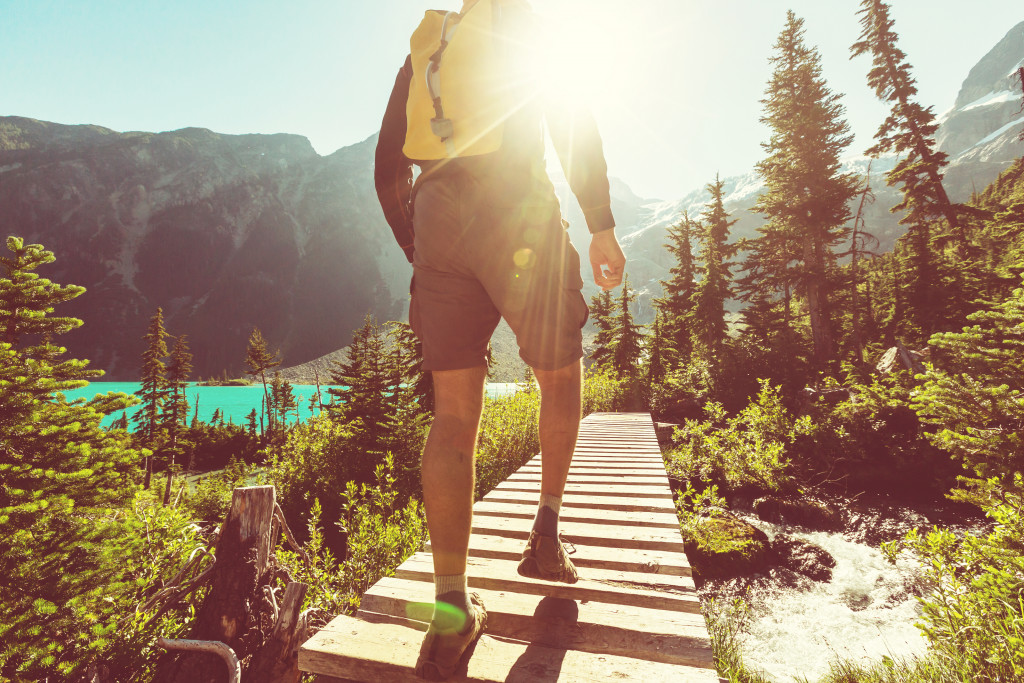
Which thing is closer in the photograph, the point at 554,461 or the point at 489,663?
the point at 489,663

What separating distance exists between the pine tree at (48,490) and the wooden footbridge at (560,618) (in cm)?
205

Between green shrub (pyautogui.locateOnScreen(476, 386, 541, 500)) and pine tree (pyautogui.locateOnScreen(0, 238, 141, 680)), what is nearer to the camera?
pine tree (pyautogui.locateOnScreen(0, 238, 141, 680))

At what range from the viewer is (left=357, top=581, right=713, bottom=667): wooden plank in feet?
4.42

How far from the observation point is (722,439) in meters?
10.5

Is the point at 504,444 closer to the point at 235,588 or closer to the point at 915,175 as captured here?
the point at 235,588

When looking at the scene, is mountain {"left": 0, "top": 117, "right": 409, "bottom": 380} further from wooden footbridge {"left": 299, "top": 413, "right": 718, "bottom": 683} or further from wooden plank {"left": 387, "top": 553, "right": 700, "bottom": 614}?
wooden plank {"left": 387, "top": 553, "right": 700, "bottom": 614}

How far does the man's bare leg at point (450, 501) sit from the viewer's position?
4.11ft

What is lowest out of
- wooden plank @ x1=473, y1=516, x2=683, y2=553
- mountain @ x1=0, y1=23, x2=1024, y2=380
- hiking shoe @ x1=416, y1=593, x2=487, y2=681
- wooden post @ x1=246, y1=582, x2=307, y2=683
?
wooden post @ x1=246, y1=582, x2=307, y2=683

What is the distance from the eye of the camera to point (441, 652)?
1.18 metres

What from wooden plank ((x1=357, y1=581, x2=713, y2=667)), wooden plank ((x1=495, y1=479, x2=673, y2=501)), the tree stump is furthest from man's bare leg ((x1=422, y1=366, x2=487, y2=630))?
the tree stump

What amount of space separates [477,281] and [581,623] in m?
1.25

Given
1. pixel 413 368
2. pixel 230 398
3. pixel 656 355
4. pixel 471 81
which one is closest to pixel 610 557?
pixel 471 81

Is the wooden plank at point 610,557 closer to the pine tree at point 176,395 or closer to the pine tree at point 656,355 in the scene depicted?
the pine tree at point 656,355

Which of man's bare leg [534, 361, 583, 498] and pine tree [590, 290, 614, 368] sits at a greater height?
pine tree [590, 290, 614, 368]
